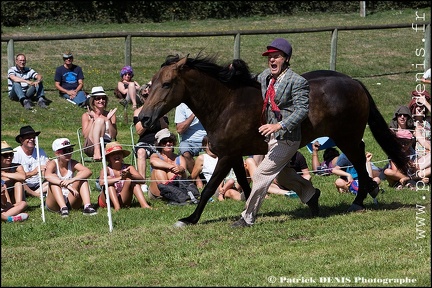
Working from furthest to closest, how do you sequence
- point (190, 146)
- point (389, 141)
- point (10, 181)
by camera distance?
point (190, 146), point (10, 181), point (389, 141)

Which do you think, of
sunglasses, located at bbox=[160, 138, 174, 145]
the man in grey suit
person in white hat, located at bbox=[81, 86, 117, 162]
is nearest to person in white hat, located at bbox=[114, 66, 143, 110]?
person in white hat, located at bbox=[81, 86, 117, 162]

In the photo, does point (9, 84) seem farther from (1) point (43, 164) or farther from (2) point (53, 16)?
(2) point (53, 16)

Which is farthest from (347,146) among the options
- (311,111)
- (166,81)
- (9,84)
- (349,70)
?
(349,70)

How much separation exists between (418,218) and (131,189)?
13.1 feet

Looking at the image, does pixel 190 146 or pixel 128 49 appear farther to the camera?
pixel 128 49

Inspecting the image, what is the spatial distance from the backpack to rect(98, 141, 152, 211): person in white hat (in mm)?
387

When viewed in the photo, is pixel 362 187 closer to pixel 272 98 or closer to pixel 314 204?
pixel 314 204

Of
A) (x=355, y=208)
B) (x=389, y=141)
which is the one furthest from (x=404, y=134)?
(x=355, y=208)

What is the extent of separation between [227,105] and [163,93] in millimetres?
779

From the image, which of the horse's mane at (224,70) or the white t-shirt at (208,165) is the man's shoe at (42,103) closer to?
the white t-shirt at (208,165)

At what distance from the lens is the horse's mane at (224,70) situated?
33.5 feet

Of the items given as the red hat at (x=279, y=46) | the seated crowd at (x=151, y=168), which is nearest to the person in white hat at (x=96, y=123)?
the seated crowd at (x=151, y=168)

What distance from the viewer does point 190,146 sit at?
13508mm

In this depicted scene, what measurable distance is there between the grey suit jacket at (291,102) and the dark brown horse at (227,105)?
19.9 inches
